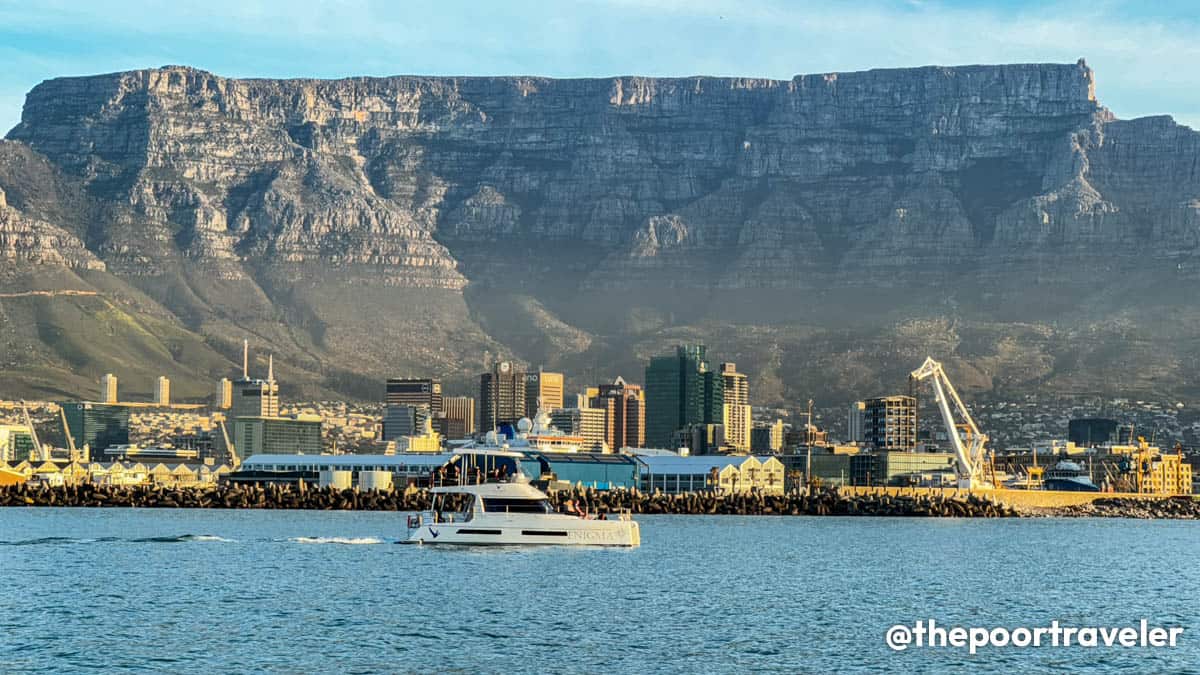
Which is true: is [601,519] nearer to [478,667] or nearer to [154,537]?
[154,537]

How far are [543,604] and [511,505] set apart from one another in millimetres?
38830

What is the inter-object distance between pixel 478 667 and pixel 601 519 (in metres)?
71.2

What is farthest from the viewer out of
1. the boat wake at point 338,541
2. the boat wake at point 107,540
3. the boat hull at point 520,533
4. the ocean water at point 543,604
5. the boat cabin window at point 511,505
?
the boat wake at point 338,541

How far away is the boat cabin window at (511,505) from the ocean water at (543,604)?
11.7ft

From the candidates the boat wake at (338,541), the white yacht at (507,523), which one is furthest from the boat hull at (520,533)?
the boat wake at (338,541)

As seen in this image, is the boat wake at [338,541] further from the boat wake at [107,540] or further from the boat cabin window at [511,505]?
the boat cabin window at [511,505]

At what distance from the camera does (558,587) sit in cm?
11681

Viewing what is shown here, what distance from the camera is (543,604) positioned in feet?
353

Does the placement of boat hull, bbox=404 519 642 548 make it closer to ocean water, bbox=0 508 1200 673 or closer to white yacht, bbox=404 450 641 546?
white yacht, bbox=404 450 641 546

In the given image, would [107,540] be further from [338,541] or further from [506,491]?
[506,491]

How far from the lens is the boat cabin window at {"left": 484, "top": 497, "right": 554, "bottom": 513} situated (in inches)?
5728

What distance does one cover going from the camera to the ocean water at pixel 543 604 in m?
87.6

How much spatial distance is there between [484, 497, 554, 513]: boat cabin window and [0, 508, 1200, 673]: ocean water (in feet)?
11.7

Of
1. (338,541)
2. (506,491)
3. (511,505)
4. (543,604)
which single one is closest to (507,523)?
(511,505)
